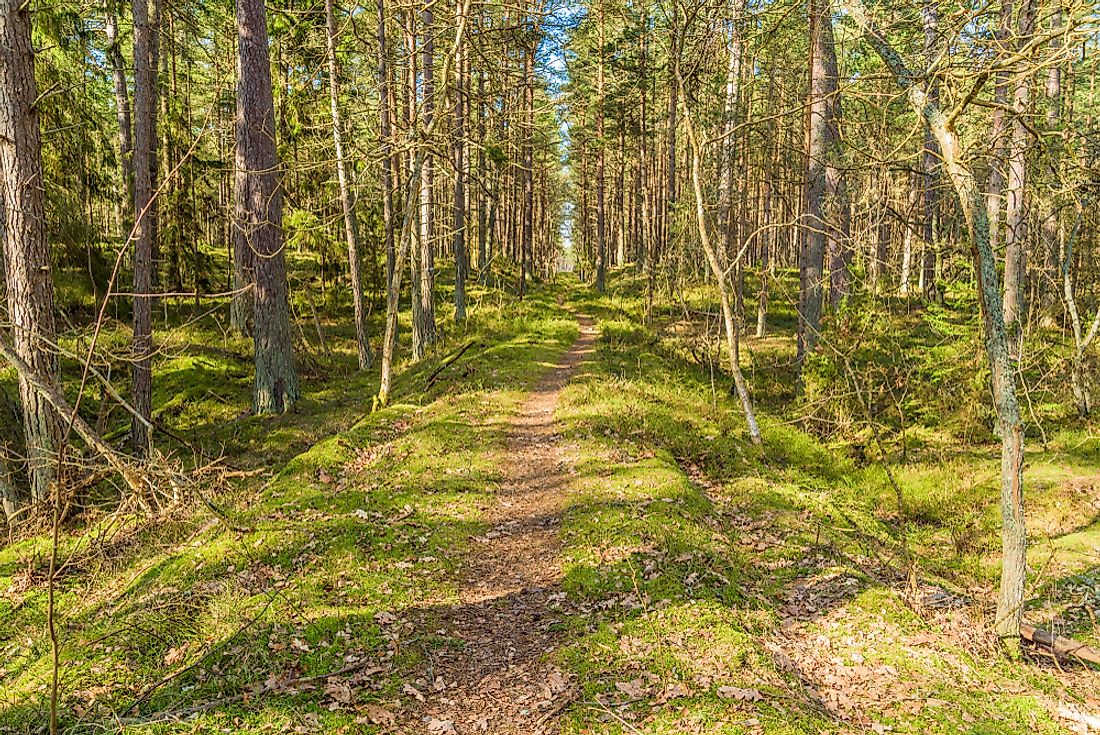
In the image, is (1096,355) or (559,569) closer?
(559,569)

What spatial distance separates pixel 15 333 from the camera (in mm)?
7523

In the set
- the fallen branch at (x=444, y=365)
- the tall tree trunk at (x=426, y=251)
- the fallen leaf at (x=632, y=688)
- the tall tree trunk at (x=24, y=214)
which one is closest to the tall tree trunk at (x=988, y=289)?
the fallen leaf at (x=632, y=688)

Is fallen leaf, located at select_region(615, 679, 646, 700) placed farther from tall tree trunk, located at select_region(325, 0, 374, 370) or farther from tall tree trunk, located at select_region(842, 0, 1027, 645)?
tall tree trunk, located at select_region(325, 0, 374, 370)

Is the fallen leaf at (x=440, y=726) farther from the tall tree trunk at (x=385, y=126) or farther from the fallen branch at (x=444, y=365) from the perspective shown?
the tall tree trunk at (x=385, y=126)

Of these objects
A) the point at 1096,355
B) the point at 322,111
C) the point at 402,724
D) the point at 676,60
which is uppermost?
the point at 322,111

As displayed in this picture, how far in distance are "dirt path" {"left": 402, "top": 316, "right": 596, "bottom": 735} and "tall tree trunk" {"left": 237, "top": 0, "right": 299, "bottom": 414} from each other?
638 cm

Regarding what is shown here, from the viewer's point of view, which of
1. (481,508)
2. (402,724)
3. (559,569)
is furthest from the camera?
(481,508)

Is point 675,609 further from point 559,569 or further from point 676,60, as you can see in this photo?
point 676,60

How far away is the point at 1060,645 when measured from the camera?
5.28 meters

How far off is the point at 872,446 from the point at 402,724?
30.9 ft

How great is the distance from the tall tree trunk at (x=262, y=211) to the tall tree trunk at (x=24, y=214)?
381 centimetres

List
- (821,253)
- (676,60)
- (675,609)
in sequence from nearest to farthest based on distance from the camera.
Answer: (675,609) → (676,60) → (821,253)

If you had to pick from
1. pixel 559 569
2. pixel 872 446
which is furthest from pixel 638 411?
pixel 559 569

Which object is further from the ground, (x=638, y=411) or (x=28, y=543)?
(x=638, y=411)
